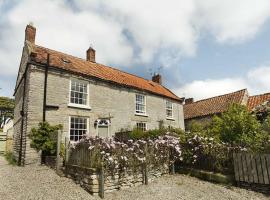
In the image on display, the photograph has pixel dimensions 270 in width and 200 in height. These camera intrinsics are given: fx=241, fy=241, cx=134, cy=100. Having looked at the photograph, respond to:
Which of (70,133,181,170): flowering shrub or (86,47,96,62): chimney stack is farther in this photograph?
(86,47,96,62): chimney stack

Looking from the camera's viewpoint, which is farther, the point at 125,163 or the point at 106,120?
the point at 106,120

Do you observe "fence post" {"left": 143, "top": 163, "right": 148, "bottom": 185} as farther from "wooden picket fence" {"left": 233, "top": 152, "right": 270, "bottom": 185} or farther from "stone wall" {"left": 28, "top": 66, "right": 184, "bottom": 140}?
"stone wall" {"left": 28, "top": 66, "right": 184, "bottom": 140}

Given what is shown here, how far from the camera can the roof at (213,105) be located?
27.2m

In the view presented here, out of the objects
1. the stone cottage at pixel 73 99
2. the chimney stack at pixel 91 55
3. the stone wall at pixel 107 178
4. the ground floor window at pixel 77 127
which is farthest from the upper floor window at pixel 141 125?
the stone wall at pixel 107 178

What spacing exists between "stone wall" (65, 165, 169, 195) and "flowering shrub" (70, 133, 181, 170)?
221 mm

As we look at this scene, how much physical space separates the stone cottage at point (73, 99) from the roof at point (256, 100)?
10.7 m

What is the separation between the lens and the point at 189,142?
1151cm

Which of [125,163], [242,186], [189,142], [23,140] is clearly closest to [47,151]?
[23,140]

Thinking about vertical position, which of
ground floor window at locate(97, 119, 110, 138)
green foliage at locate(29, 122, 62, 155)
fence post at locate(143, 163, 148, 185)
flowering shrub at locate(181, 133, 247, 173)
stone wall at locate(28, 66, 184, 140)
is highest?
stone wall at locate(28, 66, 184, 140)

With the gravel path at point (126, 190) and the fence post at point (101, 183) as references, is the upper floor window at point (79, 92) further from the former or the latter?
the fence post at point (101, 183)

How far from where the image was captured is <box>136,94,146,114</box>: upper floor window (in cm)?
2081

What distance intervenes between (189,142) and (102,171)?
506 centimetres

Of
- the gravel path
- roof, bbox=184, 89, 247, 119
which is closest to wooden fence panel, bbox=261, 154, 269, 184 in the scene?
the gravel path

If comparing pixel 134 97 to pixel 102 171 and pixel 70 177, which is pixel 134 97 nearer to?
pixel 70 177
